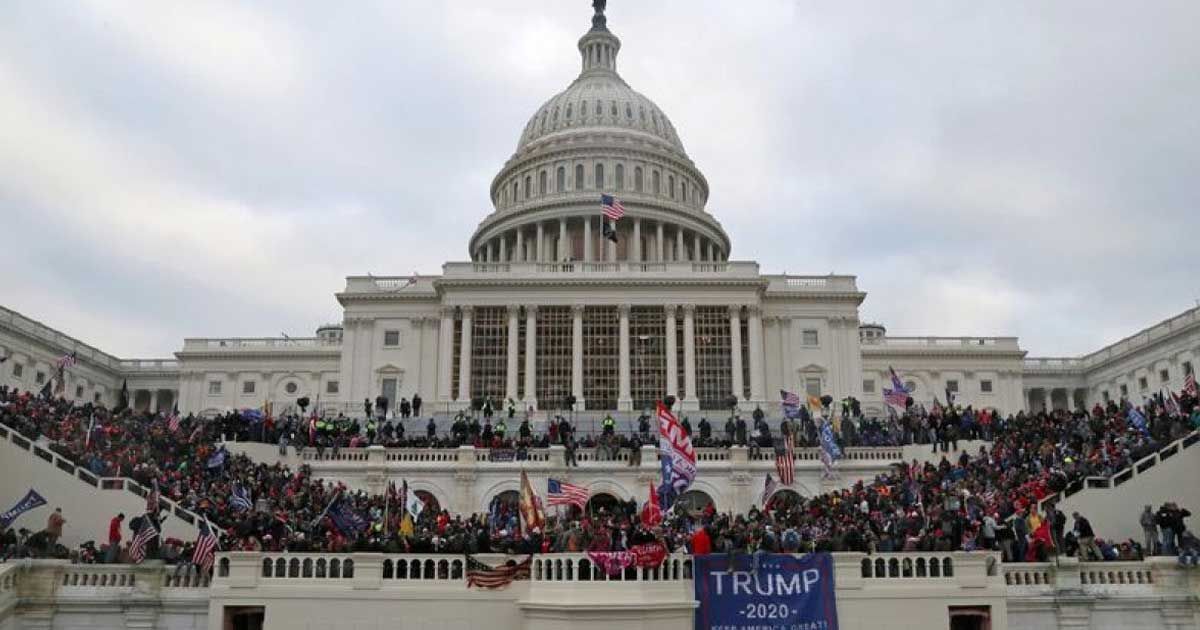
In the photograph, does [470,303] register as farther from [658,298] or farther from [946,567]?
[946,567]

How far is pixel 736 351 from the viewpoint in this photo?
216 ft

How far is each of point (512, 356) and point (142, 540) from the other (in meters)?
43.9

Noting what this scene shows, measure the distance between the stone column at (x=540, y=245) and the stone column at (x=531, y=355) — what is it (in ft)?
65.6

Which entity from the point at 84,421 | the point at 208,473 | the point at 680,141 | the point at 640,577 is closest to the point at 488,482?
the point at 208,473

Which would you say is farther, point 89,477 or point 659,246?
point 659,246

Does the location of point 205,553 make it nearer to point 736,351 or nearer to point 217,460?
point 217,460

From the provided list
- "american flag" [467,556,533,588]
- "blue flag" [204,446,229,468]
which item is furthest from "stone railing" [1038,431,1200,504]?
"blue flag" [204,446,229,468]

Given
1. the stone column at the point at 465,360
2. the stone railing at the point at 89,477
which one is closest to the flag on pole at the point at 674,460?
the stone railing at the point at 89,477

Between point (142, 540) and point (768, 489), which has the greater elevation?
point (768, 489)

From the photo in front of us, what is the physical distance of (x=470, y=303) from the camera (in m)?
67.1

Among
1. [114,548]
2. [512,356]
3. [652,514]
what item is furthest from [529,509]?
[512,356]

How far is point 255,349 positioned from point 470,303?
33.1 metres

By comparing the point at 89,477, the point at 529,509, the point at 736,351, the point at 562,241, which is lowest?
the point at 529,509

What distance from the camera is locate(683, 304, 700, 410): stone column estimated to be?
64.9 m
